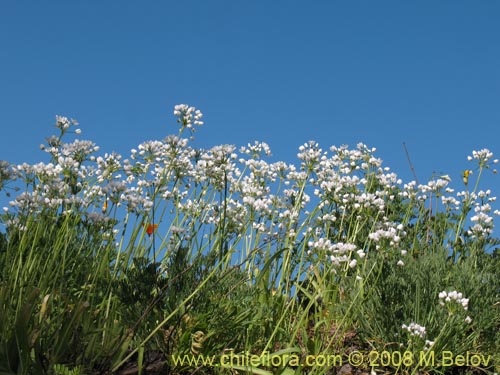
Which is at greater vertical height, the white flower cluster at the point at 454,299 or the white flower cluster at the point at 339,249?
the white flower cluster at the point at 339,249

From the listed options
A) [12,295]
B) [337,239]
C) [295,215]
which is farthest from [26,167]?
[337,239]

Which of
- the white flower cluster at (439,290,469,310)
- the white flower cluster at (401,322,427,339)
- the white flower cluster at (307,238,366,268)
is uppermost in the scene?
the white flower cluster at (307,238,366,268)

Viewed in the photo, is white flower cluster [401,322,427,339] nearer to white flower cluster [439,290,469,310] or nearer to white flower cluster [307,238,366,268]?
white flower cluster [439,290,469,310]

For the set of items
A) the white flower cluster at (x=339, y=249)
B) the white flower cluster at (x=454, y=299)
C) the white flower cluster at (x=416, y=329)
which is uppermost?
the white flower cluster at (x=339, y=249)

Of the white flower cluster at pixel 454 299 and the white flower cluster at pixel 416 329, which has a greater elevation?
the white flower cluster at pixel 454 299

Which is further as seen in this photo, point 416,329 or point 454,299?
point 454,299

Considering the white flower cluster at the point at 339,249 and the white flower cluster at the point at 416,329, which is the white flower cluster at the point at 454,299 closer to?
the white flower cluster at the point at 416,329

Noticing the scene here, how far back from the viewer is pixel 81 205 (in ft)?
14.2

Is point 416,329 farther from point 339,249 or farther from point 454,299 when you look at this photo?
point 339,249

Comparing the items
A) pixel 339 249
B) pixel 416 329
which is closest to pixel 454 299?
pixel 416 329

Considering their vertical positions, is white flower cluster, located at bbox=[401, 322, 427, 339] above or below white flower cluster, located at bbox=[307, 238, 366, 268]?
below

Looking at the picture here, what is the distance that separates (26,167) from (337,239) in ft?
12.1

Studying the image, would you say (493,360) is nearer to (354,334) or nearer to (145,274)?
(354,334)

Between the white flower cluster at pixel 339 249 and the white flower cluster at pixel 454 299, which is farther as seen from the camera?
the white flower cluster at pixel 339 249
